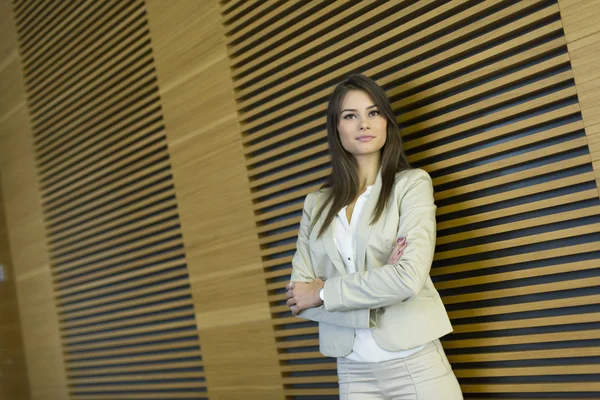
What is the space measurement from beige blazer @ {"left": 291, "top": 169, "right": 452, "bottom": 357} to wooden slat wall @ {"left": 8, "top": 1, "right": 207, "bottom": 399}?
1.69 m

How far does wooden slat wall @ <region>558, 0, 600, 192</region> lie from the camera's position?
6.87ft

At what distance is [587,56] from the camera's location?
83.1 inches

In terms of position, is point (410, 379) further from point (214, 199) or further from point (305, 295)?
point (214, 199)

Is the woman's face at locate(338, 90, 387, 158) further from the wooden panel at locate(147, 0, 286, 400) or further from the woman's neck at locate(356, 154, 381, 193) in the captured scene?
the wooden panel at locate(147, 0, 286, 400)

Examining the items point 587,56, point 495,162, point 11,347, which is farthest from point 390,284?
point 11,347

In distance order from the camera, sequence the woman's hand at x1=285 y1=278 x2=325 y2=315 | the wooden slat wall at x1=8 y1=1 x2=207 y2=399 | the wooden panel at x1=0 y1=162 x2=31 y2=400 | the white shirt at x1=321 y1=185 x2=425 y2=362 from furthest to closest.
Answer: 1. the wooden panel at x1=0 y1=162 x2=31 y2=400
2. the wooden slat wall at x1=8 y1=1 x2=207 y2=399
3. the woman's hand at x1=285 y1=278 x2=325 y2=315
4. the white shirt at x1=321 y1=185 x2=425 y2=362

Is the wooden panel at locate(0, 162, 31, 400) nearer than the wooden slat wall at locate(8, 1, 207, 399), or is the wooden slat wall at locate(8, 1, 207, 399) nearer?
the wooden slat wall at locate(8, 1, 207, 399)

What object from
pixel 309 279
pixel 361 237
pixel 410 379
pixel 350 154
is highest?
pixel 350 154

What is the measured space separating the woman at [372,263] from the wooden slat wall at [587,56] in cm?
52

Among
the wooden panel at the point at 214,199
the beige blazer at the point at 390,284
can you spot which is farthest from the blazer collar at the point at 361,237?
the wooden panel at the point at 214,199

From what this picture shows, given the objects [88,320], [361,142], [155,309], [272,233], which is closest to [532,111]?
[361,142]

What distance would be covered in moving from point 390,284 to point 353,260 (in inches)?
10.4

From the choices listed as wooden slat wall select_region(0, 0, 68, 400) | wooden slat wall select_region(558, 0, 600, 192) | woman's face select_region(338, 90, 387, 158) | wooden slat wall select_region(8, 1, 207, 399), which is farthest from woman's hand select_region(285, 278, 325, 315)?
wooden slat wall select_region(0, 0, 68, 400)

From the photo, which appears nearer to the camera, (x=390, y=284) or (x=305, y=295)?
(x=390, y=284)
